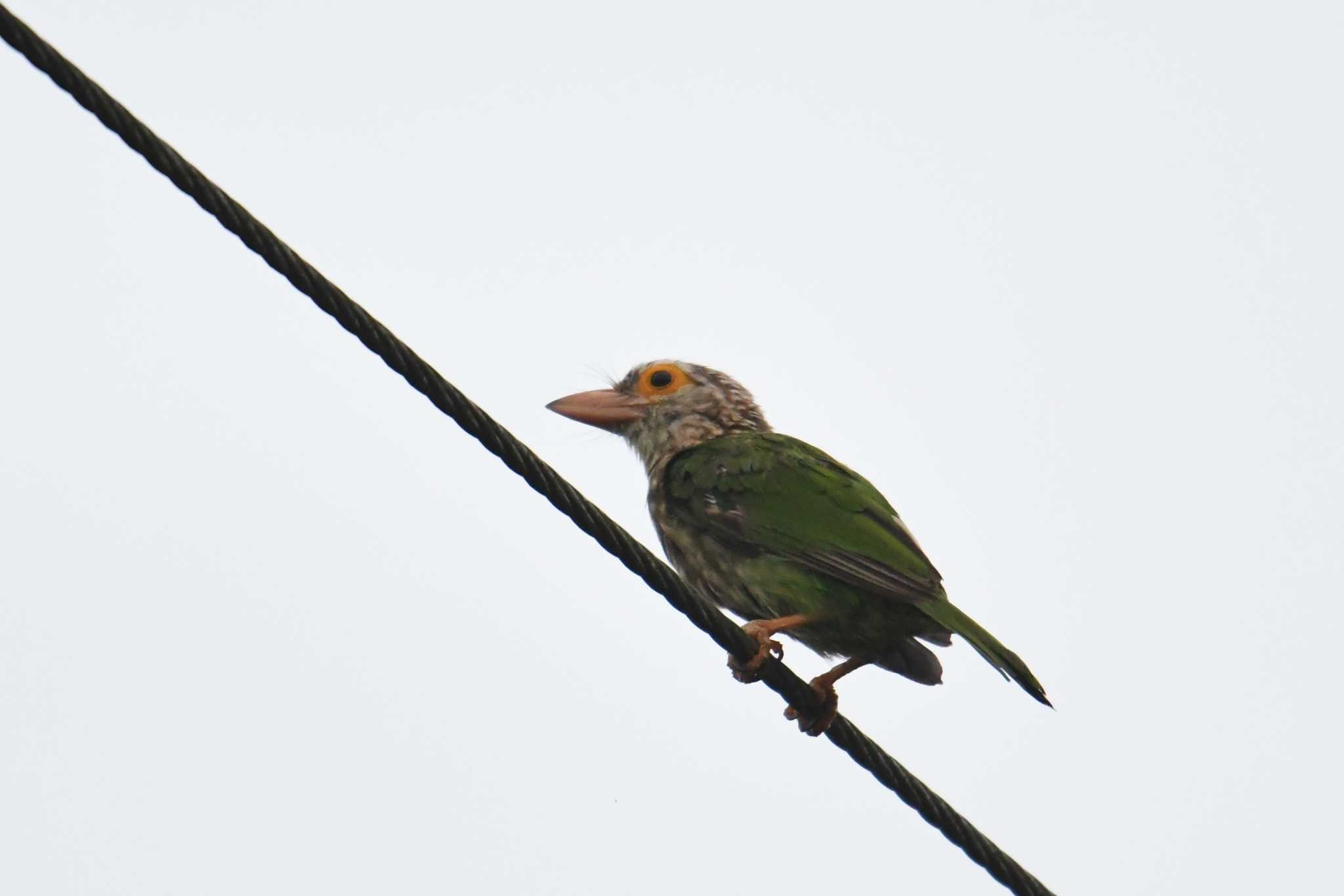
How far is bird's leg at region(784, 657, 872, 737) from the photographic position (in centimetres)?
495

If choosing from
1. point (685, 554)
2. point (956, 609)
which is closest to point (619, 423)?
point (685, 554)

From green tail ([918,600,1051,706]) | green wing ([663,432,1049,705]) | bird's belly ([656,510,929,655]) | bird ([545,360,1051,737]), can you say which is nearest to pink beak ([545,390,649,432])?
bird ([545,360,1051,737])

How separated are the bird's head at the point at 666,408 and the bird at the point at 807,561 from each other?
28 centimetres

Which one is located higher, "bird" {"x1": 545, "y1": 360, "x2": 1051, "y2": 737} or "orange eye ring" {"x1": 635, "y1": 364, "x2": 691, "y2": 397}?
"orange eye ring" {"x1": 635, "y1": 364, "x2": 691, "y2": 397}

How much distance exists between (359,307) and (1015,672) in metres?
2.24

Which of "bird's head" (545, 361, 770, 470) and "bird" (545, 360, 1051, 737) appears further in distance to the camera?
"bird's head" (545, 361, 770, 470)

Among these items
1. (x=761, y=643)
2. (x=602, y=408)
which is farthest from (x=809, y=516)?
(x=602, y=408)

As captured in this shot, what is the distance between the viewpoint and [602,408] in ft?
23.6

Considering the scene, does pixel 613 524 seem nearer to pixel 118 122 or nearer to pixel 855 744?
pixel 855 744

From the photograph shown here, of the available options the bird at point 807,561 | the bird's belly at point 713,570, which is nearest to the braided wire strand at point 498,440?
the bird at point 807,561

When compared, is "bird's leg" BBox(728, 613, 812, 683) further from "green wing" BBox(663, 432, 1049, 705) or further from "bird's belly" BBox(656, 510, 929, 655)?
"green wing" BBox(663, 432, 1049, 705)

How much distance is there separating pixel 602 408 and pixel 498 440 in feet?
11.9

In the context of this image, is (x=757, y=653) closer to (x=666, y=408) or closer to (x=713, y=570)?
(x=713, y=570)

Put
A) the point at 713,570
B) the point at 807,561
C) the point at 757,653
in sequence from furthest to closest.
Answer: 1. the point at 713,570
2. the point at 807,561
3. the point at 757,653
